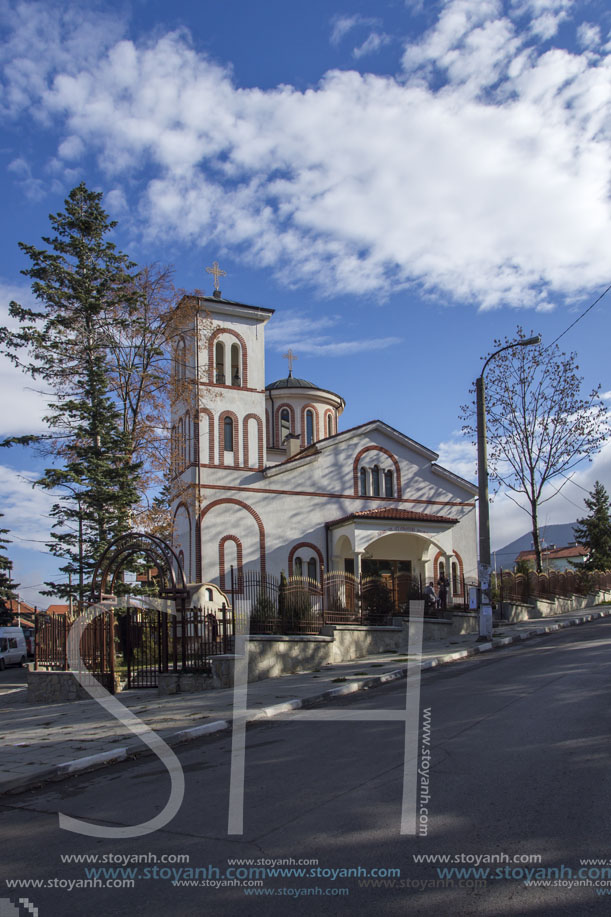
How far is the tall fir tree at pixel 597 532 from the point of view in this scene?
54.1m

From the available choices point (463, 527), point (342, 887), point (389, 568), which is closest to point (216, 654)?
point (342, 887)

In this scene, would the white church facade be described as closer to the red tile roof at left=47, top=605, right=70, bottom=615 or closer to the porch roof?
the porch roof

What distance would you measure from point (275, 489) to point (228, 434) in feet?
9.77

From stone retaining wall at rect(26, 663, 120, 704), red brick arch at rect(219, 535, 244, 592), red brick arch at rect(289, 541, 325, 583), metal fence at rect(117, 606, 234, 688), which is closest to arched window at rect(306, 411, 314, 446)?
red brick arch at rect(289, 541, 325, 583)

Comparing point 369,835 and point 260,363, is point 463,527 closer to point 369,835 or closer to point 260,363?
point 260,363

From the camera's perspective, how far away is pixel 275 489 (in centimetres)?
3039

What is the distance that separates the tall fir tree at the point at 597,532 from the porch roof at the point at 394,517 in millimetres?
26832

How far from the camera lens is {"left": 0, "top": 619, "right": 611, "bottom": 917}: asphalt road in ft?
13.4

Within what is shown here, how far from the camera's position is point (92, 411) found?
867 inches

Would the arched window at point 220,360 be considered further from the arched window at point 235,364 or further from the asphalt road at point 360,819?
the asphalt road at point 360,819

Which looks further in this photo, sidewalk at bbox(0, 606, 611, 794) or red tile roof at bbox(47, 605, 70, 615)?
red tile roof at bbox(47, 605, 70, 615)

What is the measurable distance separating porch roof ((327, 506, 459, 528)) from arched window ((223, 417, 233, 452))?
5.25 m
